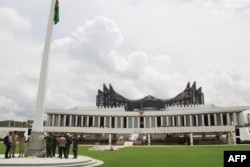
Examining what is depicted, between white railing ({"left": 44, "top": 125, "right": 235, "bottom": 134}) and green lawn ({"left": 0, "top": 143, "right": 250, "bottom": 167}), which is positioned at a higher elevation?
white railing ({"left": 44, "top": 125, "right": 235, "bottom": 134})

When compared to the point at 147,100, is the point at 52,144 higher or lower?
lower

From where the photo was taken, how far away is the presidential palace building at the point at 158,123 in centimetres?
5512

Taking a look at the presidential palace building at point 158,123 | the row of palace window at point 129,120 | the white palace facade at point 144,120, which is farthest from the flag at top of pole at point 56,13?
the row of palace window at point 129,120

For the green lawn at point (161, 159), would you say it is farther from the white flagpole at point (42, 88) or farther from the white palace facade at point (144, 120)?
the white palace facade at point (144, 120)

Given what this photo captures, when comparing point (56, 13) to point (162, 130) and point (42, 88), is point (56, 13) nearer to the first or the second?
point (42, 88)

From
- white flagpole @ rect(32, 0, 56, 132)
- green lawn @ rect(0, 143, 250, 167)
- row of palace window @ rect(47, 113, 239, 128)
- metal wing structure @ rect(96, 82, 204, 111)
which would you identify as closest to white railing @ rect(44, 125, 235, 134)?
row of palace window @ rect(47, 113, 239, 128)

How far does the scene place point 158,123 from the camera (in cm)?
6856

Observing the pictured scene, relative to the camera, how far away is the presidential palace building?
55.1 meters

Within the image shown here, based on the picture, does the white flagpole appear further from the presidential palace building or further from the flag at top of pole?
the presidential palace building

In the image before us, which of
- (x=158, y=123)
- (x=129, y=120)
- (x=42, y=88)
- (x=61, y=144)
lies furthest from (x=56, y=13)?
(x=158, y=123)

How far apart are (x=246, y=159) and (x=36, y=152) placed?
47.2ft

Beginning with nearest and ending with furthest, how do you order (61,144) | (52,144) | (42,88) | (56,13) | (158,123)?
(61,144)
(52,144)
(42,88)
(56,13)
(158,123)

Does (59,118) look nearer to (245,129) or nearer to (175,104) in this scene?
(175,104)

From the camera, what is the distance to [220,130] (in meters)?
52.0
